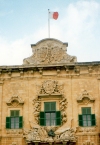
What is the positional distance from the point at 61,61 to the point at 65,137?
6.31 metres

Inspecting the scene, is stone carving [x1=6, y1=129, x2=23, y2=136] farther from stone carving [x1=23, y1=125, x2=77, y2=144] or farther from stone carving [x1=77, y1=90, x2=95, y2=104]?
stone carving [x1=77, y1=90, x2=95, y2=104]

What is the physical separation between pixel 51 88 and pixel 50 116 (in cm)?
226

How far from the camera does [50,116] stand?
24.1 metres

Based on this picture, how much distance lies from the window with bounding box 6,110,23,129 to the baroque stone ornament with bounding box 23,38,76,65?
4.40 metres

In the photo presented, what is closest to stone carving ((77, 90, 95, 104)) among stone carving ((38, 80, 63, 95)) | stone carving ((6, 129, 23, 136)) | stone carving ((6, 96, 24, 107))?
stone carving ((38, 80, 63, 95))

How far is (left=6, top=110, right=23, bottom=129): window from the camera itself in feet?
78.7

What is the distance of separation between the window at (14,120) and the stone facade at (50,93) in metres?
0.26

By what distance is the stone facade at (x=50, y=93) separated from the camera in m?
23.2

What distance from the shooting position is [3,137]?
2362 centimetres

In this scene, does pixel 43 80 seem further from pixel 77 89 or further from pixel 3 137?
pixel 3 137

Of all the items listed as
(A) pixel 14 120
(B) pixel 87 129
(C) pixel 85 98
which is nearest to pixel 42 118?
(A) pixel 14 120

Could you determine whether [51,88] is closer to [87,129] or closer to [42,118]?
[42,118]

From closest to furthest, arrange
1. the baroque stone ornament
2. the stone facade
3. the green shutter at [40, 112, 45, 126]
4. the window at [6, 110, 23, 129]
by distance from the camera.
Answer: the stone facade
the green shutter at [40, 112, 45, 126]
the window at [6, 110, 23, 129]
the baroque stone ornament

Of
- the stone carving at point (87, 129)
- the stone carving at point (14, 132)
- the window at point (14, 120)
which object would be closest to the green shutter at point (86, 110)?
the stone carving at point (87, 129)
